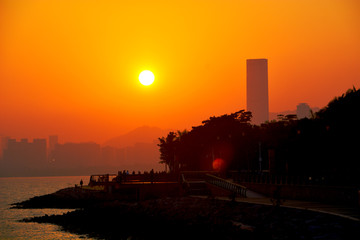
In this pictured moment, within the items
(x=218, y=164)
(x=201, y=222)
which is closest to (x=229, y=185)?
(x=201, y=222)

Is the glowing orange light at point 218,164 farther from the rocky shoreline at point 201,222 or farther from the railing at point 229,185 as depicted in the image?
the rocky shoreline at point 201,222

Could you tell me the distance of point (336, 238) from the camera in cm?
2683

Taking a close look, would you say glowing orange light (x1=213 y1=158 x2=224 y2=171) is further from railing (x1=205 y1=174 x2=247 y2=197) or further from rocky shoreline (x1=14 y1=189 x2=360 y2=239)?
rocky shoreline (x1=14 y1=189 x2=360 y2=239)

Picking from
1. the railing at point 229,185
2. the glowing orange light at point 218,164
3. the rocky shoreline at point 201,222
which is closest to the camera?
the rocky shoreline at point 201,222

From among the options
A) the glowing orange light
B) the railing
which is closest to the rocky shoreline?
the railing

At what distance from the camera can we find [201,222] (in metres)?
40.0

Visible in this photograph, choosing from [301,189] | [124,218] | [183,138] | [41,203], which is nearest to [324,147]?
[301,189]

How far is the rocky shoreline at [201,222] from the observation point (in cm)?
2981

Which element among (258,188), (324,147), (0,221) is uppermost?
(324,147)

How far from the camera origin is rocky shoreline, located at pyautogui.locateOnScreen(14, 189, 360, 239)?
29.8m

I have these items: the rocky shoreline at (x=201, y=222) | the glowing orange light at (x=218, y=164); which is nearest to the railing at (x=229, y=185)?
the rocky shoreline at (x=201, y=222)

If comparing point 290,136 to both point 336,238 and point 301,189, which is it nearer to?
point 301,189

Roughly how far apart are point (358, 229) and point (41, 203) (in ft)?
257

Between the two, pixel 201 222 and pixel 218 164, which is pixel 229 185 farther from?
pixel 218 164
